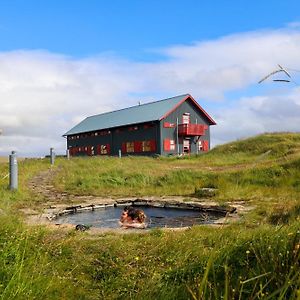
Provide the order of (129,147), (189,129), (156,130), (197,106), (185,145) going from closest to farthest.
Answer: (156,130) → (189,129) → (185,145) → (129,147) → (197,106)

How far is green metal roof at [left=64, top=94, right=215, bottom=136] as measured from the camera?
37.9 metres

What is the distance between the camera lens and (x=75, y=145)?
48.9 meters

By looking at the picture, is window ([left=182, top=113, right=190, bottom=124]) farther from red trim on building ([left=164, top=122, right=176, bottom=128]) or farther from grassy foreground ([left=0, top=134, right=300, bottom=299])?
grassy foreground ([left=0, top=134, right=300, bottom=299])

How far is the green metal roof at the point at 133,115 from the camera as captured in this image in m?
37.9

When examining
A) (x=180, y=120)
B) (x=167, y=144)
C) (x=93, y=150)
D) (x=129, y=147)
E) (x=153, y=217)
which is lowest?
(x=153, y=217)

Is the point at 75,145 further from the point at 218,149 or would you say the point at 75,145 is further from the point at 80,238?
the point at 80,238

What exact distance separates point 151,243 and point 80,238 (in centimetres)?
97

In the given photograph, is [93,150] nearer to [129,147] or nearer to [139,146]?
[129,147]

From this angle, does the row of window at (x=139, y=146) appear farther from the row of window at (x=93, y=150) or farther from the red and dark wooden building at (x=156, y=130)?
the row of window at (x=93, y=150)

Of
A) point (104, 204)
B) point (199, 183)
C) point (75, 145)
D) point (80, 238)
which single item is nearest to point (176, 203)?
point (104, 204)

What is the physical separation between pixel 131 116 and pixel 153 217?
3243 centimetres

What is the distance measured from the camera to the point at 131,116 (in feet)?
135

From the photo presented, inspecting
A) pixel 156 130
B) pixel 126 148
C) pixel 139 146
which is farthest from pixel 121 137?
pixel 156 130

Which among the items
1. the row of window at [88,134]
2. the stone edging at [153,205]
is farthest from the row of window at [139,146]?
the stone edging at [153,205]
